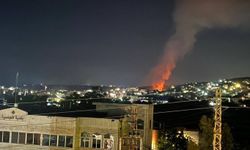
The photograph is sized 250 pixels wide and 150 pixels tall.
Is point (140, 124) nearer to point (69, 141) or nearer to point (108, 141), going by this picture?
point (108, 141)

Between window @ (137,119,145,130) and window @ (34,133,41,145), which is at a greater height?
window @ (137,119,145,130)

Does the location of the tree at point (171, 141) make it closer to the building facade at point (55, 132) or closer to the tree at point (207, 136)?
the tree at point (207, 136)

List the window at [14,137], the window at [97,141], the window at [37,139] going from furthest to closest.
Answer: the window at [14,137] < the window at [37,139] < the window at [97,141]

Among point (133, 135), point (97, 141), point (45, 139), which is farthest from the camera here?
point (45, 139)

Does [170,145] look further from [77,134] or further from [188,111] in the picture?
[188,111]

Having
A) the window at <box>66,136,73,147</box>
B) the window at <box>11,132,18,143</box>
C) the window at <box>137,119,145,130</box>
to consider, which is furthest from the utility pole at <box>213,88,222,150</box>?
the window at <box>11,132,18,143</box>

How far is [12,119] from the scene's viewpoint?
40.3 metres

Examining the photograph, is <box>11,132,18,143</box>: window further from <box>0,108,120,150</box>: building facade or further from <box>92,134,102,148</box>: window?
<box>92,134,102,148</box>: window

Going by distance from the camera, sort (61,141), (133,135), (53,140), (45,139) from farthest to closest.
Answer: (45,139) → (53,140) → (61,141) → (133,135)

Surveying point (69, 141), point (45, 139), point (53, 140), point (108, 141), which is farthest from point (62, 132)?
point (108, 141)

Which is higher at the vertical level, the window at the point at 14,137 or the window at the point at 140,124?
the window at the point at 140,124

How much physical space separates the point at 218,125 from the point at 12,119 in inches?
894

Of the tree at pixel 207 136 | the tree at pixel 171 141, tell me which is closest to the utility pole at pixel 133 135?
the tree at pixel 207 136

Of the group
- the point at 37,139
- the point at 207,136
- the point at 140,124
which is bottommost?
the point at 37,139
